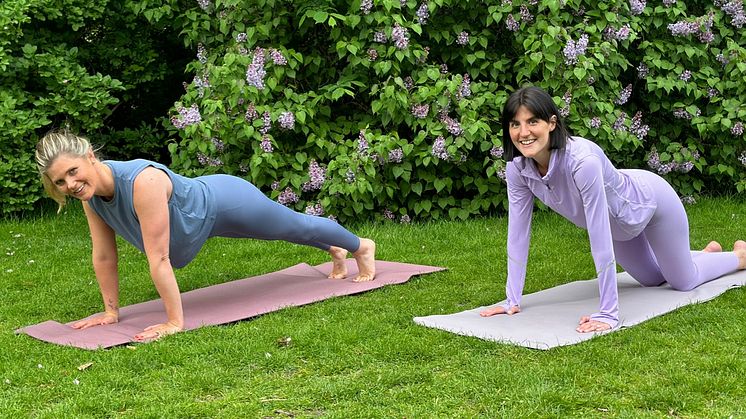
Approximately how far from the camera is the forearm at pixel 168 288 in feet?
14.3

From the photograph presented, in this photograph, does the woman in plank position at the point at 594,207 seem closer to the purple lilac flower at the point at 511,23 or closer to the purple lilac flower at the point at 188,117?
the purple lilac flower at the point at 511,23

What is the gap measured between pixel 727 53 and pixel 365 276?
13.0 feet

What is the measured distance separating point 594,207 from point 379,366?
119 cm

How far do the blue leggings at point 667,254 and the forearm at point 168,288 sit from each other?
7.27 feet

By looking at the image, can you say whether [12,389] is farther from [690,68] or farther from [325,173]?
[690,68]

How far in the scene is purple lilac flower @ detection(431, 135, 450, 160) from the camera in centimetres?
686

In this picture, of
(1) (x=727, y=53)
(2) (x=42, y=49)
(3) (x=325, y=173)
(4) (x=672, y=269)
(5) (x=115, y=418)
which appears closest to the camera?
(5) (x=115, y=418)

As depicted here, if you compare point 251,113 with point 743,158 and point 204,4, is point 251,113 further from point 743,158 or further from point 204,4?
point 743,158

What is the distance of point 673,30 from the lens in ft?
24.5

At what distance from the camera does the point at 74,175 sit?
13.7ft

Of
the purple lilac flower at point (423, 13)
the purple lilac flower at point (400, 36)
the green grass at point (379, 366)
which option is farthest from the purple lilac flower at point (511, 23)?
the green grass at point (379, 366)

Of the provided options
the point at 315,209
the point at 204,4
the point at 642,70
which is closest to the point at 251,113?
the point at 315,209

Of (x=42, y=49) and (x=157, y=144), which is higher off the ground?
(x=42, y=49)

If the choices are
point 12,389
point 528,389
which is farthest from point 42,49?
point 528,389
